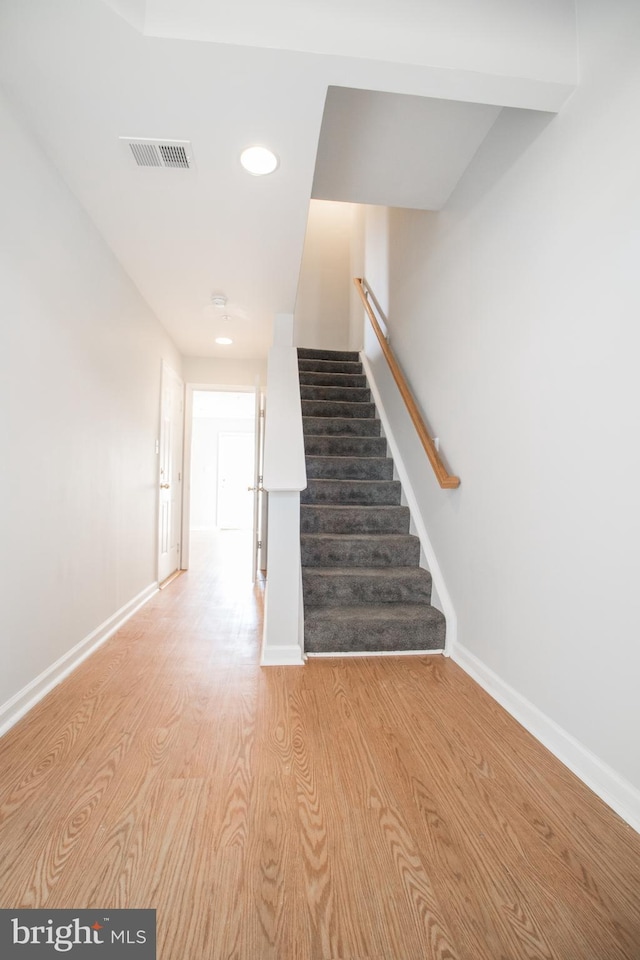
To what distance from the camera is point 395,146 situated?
2.25 meters

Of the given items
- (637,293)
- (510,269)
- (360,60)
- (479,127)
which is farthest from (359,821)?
(479,127)

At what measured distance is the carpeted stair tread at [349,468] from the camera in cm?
357

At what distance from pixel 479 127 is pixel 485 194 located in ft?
0.94

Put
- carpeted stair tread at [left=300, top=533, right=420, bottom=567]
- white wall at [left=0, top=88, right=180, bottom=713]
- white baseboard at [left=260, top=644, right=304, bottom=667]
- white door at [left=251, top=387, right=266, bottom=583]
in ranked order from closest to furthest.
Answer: white wall at [left=0, top=88, right=180, bottom=713]
white baseboard at [left=260, top=644, right=304, bottom=667]
carpeted stair tread at [left=300, top=533, right=420, bottom=567]
white door at [left=251, top=387, right=266, bottom=583]

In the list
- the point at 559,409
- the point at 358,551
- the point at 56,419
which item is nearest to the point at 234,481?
the point at 358,551

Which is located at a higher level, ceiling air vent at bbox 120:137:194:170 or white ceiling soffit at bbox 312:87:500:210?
white ceiling soffit at bbox 312:87:500:210

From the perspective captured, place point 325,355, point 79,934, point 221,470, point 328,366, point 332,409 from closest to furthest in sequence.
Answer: point 79,934, point 332,409, point 328,366, point 325,355, point 221,470

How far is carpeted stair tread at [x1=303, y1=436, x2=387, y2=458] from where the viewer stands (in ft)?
12.4

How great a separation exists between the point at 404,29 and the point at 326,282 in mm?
4647

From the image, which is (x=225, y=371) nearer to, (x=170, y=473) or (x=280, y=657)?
(x=170, y=473)

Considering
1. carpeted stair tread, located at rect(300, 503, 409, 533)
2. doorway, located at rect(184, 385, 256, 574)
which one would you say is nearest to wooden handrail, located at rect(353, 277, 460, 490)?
carpeted stair tread, located at rect(300, 503, 409, 533)

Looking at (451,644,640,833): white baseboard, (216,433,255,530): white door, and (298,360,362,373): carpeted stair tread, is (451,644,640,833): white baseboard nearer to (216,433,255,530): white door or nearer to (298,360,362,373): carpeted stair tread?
(298,360,362,373): carpeted stair tread

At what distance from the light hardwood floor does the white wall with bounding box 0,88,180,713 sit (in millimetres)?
396

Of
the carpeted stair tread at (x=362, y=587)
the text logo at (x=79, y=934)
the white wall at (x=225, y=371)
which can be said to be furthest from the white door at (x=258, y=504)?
the text logo at (x=79, y=934)
